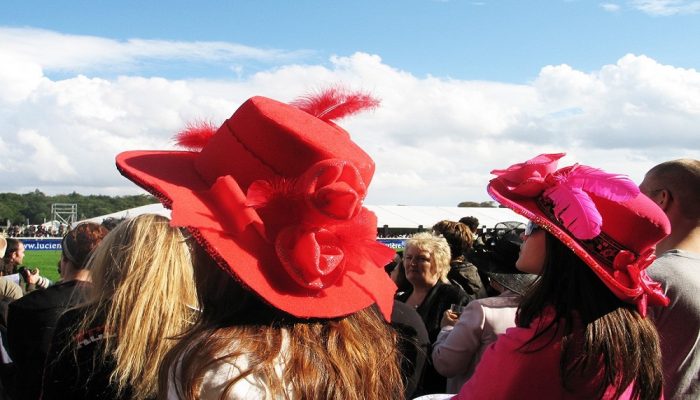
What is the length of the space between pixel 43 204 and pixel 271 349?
369 ft

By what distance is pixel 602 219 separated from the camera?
1.91 meters

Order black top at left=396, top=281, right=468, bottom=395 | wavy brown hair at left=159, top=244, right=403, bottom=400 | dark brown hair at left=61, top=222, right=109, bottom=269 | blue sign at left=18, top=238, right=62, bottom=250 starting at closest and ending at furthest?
wavy brown hair at left=159, top=244, right=403, bottom=400 < dark brown hair at left=61, top=222, right=109, bottom=269 < black top at left=396, top=281, right=468, bottom=395 < blue sign at left=18, top=238, right=62, bottom=250

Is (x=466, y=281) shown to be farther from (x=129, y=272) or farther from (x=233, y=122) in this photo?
(x=233, y=122)

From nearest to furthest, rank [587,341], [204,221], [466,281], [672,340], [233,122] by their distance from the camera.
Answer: [204,221], [233,122], [587,341], [672,340], [466,281]

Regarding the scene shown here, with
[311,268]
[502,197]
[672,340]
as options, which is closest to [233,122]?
[311,268]

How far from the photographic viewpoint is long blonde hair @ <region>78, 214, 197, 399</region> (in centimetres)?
221

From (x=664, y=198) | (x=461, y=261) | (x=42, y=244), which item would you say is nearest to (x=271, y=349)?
(x=664, y=198)

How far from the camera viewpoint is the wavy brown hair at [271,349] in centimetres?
130

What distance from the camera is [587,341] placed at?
5.89 ft

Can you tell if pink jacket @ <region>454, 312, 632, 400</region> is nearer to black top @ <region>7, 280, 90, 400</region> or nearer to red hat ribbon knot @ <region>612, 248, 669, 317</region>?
red hat ribbon knot @ <region>612, 248, 669, 317</region>

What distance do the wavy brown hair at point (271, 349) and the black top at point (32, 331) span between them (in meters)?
1.65

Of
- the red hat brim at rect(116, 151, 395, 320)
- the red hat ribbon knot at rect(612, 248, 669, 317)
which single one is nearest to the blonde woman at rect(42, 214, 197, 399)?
the red hat brim at rect(116, 151, 395, 320)

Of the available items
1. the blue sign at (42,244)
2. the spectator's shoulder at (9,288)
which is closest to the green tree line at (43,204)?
the blue sign at (42,244)

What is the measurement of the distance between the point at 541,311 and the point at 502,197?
36 centimetres
